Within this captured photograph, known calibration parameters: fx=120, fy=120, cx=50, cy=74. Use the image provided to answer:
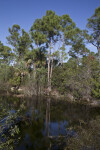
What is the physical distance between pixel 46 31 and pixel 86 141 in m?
20.7

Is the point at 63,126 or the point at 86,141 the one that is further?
the point at 63,126

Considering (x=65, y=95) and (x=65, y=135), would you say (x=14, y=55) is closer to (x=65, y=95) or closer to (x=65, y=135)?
(x=65, y=95)

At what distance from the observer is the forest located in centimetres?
1725

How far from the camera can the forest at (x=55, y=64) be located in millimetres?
17255

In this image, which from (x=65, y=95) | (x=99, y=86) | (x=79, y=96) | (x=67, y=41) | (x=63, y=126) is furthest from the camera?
(x=67, y=41)

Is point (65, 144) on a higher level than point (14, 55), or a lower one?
lower

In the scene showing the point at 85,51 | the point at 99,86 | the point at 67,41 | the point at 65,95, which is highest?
the point at 67,41

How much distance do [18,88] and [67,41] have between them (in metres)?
14.1

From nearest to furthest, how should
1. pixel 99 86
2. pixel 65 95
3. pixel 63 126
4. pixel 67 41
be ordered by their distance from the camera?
pixel 63 126, pixel 99 86, pixel 65 95, pixel 67 41

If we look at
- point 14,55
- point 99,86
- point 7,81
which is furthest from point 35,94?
point 14,55

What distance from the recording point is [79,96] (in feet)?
58.1

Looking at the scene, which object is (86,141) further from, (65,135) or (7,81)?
(7,81)

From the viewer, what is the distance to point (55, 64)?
2667 cm

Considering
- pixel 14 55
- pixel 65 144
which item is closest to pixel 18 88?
pixel 14 55
